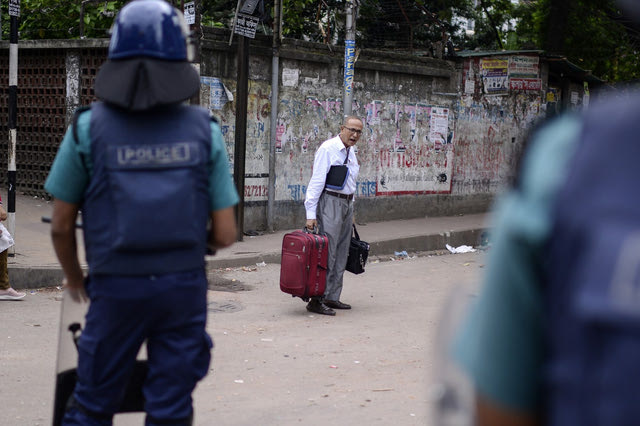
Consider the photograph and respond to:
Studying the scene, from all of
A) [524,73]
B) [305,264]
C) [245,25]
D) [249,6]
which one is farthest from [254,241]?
[524,73]

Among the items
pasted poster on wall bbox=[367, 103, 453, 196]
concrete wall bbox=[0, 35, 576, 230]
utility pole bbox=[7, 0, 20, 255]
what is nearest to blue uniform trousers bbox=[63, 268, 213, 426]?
utility pole bbox=[7, 0, 20, 255]

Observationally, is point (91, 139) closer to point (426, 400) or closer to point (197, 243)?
point (197, 243)

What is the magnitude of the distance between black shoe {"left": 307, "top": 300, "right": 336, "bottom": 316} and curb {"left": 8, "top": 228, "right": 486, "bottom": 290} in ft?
7.36

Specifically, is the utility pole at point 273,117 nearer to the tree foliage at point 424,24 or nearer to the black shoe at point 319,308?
the tree foliage at point 424,24

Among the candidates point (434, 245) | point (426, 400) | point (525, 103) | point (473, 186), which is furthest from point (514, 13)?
point (426, 400)

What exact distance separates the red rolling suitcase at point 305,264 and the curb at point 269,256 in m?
2.32

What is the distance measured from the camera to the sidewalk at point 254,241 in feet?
→ 29.2

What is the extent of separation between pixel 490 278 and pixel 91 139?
1.92 meters

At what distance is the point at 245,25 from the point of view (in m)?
11.6

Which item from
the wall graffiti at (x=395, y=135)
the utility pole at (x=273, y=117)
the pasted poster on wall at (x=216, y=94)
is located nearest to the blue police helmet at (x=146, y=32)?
the pasted poster on wall at (x=216, y=94)

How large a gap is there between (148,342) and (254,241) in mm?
9032

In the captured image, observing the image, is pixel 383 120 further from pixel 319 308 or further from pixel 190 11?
pixel 319 308

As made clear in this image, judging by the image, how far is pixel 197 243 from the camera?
2.89 m

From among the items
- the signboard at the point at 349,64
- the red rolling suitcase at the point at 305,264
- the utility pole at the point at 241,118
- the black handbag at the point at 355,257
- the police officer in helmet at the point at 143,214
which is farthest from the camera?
the signboard at the point at 349,64
